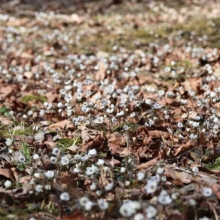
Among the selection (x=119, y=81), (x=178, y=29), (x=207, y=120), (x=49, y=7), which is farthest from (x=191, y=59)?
(x=49, y=7)

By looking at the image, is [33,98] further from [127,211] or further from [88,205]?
[127,211]

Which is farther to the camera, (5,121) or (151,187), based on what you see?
(5,121)

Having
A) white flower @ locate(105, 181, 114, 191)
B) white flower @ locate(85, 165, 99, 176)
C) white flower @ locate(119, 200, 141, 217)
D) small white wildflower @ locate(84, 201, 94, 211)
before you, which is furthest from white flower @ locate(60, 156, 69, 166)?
white flower @ locate(119, 200, 141, 217)

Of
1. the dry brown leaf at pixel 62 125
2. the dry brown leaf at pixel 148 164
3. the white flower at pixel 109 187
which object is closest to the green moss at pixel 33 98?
the dry brown leaf at pixel 62 125

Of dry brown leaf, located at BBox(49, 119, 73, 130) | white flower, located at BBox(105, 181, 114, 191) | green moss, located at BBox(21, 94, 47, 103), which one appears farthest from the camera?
green moss, located at BBox(21, 94, 47, 103)

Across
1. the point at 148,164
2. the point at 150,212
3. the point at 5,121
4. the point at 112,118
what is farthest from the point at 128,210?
the point at 5,121

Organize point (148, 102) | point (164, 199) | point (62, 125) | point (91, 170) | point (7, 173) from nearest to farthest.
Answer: point (164, 199) < point (91, 170) < point (7, 173) < point (62, 125) < point (148, 102)

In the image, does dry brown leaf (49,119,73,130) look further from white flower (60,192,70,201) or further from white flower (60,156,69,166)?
white flower (60,192,70,201)

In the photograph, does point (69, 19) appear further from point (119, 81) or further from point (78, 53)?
point (119, 81)
